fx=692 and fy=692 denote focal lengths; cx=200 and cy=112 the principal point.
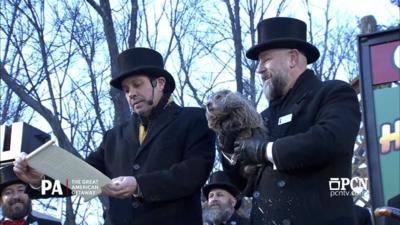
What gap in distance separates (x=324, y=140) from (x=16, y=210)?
421 cm

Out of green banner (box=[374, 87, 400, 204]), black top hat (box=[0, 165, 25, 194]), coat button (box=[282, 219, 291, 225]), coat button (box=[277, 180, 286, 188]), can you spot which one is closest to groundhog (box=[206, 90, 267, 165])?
coat button (box=[277, 180, 286, 188])

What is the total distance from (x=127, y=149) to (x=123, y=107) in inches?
308

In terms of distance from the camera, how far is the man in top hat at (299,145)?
3.47 m

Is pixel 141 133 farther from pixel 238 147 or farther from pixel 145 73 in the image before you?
pixel 238 147

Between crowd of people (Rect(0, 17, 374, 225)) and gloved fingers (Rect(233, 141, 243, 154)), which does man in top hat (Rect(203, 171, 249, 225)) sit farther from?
gloved fingers (Rect(233, 141, 243, 154))

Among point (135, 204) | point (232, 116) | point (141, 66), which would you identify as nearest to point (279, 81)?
point (232, 116)

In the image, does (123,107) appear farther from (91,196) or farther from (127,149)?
(91,196)

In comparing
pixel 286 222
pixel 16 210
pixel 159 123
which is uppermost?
pixel 159 123

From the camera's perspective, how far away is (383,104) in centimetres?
433

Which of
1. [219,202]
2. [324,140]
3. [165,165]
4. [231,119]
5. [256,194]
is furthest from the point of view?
[219,202]

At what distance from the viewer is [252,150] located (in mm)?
3559

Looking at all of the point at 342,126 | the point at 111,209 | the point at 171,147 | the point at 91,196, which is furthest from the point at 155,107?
the point at 342,126

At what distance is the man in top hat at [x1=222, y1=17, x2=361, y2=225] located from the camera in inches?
136

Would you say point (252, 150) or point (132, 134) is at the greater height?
point (132, 134)
